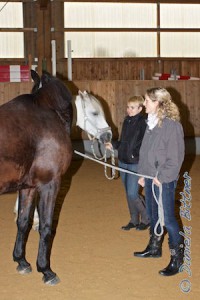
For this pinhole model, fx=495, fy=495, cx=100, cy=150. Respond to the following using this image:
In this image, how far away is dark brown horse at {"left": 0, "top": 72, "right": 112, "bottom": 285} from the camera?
3973 mm

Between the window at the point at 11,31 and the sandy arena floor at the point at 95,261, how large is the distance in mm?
11256

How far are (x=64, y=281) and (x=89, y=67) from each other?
15123 millimetres

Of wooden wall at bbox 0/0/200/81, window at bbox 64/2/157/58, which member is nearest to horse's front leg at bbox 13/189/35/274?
wooden wall at bbox 0/0/200/81

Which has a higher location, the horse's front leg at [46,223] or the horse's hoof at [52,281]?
the horse's front leg at [46,223]

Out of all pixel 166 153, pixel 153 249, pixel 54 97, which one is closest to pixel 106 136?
pixel 54 97

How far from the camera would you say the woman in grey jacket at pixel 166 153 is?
4.22 meters

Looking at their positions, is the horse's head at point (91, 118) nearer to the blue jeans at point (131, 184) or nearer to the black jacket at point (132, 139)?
the black jacket at point (132, 139)

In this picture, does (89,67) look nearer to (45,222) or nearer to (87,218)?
(87,218)

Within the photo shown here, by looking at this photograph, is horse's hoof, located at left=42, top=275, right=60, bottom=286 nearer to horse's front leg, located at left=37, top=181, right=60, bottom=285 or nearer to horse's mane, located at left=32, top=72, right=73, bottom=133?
horse's front leg, located at left=37, top=181, right=60, bottom=285

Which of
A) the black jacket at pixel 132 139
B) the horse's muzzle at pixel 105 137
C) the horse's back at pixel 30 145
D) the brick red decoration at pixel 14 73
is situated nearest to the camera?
the horse's back at pixel 30 145

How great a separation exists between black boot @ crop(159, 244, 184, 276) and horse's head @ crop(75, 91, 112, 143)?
58.0 inches

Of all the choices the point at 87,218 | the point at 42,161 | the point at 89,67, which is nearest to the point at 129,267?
the point at 42,161

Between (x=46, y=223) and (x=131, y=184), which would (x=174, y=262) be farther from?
(x=131, y=184)

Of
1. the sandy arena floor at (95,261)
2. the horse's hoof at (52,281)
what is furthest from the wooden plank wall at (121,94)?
the horse's hoof at (52,281)
